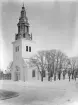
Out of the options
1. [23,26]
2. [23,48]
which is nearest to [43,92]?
[23,48]

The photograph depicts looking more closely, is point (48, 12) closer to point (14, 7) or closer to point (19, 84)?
point (14, 7)

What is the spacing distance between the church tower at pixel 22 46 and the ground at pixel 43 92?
70mm

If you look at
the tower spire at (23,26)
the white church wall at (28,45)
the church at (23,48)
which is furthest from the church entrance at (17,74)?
the tower spire at (23,26)

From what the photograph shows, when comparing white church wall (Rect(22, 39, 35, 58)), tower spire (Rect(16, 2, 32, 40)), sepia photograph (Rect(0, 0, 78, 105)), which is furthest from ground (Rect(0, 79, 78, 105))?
tower spire (Rect(16, 2, 32, 40))

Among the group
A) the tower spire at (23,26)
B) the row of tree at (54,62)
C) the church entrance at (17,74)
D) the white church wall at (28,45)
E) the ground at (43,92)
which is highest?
the tower spire at (23,26)

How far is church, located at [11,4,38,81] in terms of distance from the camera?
3.52 feet

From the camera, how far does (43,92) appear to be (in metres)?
1.05

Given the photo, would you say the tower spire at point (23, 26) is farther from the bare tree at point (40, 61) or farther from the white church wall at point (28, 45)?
the bare tree at point (40, 61)

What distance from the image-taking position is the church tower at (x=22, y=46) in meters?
1.07

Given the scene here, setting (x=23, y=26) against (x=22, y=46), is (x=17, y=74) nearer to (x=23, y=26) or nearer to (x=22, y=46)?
(x=22, y=46)

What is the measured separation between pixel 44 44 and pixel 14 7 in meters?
0.39

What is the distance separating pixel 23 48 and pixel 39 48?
13 cm

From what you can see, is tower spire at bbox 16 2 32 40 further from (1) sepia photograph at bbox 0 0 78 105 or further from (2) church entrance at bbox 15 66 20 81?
(2) church entrance at bbox 15 66 20 81

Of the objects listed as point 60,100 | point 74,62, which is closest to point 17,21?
point 74,62
